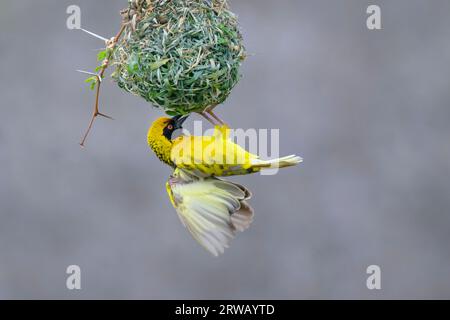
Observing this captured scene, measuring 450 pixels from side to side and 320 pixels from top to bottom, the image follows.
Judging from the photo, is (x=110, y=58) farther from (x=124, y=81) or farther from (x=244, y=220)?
(x=244, y=220)

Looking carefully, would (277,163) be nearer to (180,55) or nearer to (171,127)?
(171,127)

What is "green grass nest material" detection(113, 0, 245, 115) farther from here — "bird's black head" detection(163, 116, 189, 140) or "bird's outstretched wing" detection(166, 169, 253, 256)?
"bird's outstretched wing" detection(166, 169, 253, 256)

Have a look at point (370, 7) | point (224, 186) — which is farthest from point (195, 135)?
point (370, 7)

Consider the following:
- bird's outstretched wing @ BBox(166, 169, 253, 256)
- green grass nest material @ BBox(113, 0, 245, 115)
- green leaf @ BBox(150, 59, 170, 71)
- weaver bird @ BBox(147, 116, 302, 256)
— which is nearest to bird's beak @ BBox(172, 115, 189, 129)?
weaver bird @ BBox(147, 116, 302, 256)

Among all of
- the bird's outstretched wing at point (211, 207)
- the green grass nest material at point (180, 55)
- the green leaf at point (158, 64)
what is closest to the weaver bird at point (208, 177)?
the bird's outstretched wing at point (211, 207)

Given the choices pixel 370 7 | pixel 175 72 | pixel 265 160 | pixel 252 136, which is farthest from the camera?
pixel 370 7

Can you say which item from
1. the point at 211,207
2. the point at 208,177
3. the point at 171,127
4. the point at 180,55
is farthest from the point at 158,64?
the point at 211,207

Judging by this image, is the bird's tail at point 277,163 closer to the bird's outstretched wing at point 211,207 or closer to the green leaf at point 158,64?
the bird's outstretched wing at point 211,207
